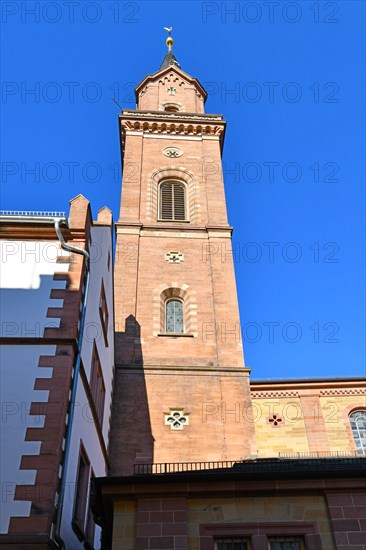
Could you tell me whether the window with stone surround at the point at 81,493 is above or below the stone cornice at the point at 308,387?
below

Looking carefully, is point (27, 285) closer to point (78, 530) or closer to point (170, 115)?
point (78, 530)

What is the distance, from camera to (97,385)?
17.2m

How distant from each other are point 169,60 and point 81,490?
3803 cm

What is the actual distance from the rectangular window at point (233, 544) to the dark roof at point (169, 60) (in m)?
37.4

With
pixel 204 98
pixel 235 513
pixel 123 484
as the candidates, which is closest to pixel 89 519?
pixel 123 484

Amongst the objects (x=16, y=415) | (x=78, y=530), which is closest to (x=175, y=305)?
(x=78, y=530)

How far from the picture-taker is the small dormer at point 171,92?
38.8m

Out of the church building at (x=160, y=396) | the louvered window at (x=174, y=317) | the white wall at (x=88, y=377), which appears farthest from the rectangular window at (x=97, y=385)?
the louvered window at (x=174, y=317)

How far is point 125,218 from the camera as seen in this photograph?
93.7 feet

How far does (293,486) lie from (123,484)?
3350mm

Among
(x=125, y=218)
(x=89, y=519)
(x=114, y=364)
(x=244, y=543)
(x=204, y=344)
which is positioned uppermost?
(x=125, y=218)

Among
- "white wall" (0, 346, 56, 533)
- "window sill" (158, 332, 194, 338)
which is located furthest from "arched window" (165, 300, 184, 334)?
"white wall" (0, 346, 56, 533)

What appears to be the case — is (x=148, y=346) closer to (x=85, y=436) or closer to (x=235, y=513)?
(x=85, y=436)

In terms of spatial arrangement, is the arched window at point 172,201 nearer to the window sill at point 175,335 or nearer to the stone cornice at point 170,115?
the stone cornice at point 170,115
